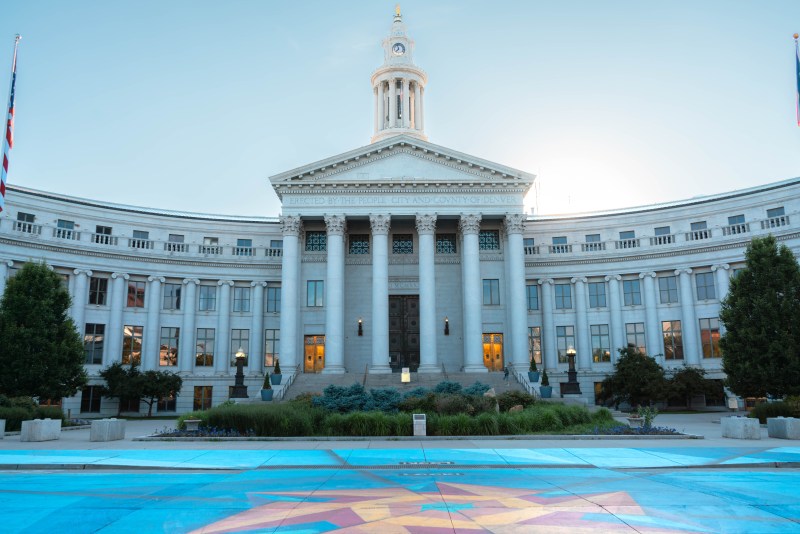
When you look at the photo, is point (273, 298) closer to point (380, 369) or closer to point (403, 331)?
point (403, 331)

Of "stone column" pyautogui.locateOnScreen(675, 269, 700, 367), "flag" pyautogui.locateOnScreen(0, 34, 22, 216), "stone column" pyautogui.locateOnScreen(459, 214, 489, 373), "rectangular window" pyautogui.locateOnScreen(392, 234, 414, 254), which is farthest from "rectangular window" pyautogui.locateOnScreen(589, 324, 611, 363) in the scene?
"flag" pyautogui.locateOnScreen(0, 34, 22, 216)

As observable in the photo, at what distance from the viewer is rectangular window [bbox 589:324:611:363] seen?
53656 millimetres

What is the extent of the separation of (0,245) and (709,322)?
173 feet

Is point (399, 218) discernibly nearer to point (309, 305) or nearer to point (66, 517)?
point (309, 305)

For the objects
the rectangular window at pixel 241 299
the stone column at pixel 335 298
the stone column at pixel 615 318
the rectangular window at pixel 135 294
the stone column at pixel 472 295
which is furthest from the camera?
the rectangular window at pixel 241 299

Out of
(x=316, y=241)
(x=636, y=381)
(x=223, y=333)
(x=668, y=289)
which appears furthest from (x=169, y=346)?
(x=668, y=289)

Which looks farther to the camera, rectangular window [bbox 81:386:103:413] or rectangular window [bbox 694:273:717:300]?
rectangular window [bbox 694:273:717:300]

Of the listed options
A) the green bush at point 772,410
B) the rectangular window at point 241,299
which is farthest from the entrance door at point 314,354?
the green bush at point 772,410

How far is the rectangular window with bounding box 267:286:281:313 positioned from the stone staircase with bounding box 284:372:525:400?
948cm

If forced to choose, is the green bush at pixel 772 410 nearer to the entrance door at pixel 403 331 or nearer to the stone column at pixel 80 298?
the entrance door at pixel 403 331

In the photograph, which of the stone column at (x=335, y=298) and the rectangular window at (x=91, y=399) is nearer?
the rectangular window at (x=91, y=399)

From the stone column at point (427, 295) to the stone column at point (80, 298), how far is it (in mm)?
25439

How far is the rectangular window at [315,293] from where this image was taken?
53797 millimetres

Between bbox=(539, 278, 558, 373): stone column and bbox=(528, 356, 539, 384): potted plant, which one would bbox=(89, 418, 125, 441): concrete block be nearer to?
bbox=(528, 356, 539, 384): potted plant
